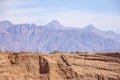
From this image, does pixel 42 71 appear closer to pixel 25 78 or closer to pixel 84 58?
pixel 25 78

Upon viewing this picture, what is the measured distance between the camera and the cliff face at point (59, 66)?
1825 inches

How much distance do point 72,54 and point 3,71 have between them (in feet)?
32.7

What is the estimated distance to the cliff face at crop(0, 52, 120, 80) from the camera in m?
46.3

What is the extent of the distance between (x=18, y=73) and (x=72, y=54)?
26.9ft

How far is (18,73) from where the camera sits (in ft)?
152

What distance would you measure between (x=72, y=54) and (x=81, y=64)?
2058 mm

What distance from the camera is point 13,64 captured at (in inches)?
1841

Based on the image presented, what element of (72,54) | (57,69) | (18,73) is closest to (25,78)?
(18,73)

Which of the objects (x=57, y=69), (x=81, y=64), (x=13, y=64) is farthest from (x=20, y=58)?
(x=81, y=64)

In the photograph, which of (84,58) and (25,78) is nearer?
(25,78)

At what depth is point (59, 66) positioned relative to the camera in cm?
4819

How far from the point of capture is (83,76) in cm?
4759

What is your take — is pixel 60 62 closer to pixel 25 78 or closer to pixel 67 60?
pixel 67 60

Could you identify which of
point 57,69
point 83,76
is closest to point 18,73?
point 57,69
